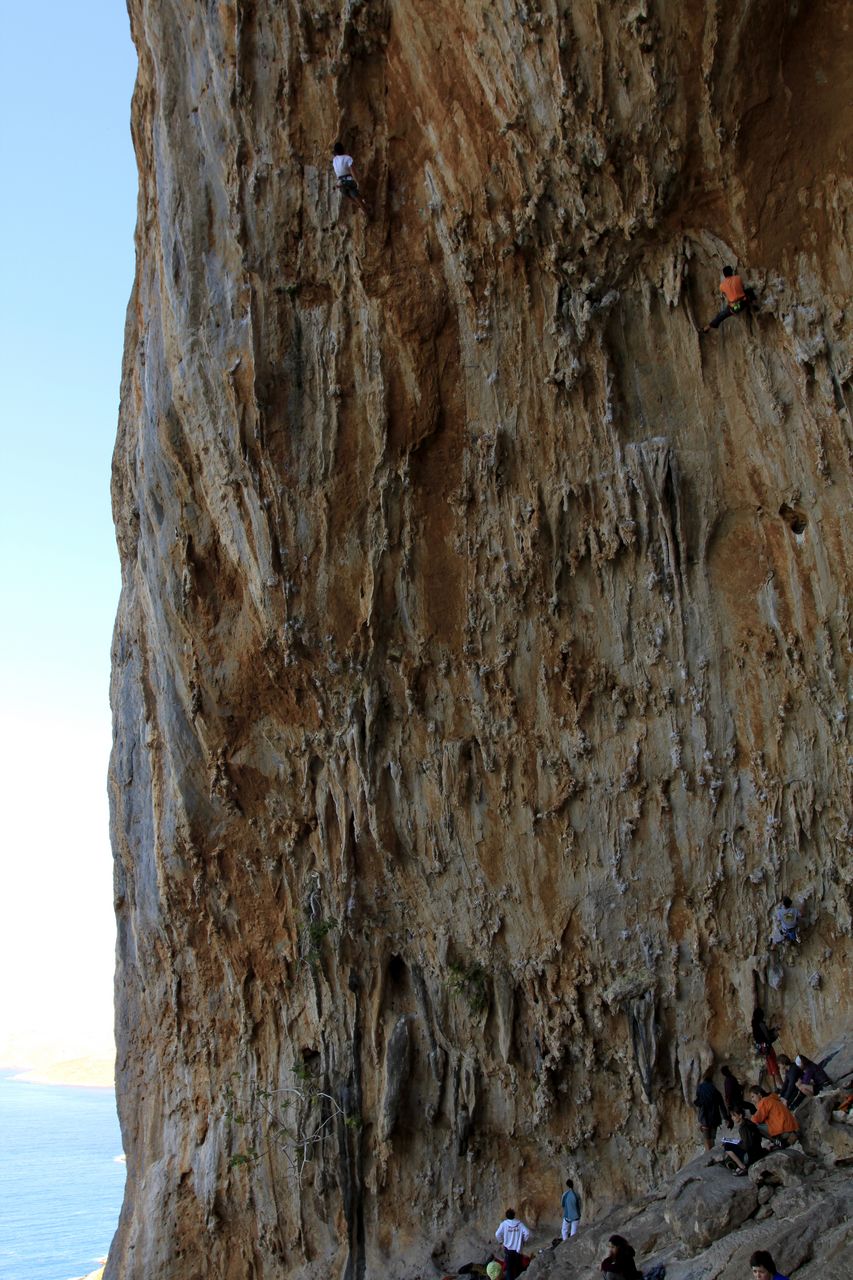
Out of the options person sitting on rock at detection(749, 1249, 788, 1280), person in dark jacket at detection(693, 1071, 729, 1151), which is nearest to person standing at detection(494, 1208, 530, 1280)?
person in dark jacket at detection(693, 1071, 729, 1151)

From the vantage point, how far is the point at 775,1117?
351 inches

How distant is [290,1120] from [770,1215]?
7578mm

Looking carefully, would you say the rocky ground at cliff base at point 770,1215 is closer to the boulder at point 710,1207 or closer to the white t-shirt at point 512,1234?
the boulder at point 710,1207

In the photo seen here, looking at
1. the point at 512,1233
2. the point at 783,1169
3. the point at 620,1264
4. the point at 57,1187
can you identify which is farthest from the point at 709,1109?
the point at 57,1187

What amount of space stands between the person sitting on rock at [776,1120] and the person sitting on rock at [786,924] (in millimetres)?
2718

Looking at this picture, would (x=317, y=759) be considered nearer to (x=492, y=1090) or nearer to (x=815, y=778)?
(x=492, y=1090)

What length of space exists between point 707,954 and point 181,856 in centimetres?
747

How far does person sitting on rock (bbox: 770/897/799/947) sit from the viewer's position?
11.5 m

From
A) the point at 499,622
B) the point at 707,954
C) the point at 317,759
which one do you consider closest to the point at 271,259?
the point at 499,622

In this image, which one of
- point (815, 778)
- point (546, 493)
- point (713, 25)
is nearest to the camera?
point (713, 25)

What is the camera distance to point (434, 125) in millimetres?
12281

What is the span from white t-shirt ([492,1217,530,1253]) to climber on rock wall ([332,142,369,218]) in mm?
12658

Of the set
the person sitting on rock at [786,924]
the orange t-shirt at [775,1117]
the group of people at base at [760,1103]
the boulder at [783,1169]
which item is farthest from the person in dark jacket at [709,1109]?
the boulder at [783,1169]

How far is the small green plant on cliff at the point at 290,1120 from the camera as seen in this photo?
13.5 m
